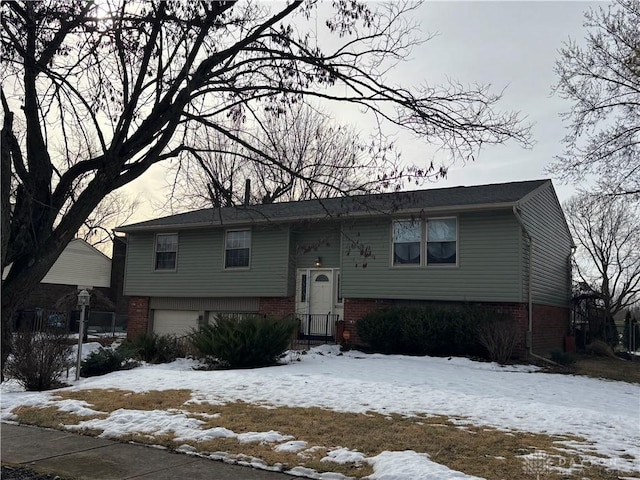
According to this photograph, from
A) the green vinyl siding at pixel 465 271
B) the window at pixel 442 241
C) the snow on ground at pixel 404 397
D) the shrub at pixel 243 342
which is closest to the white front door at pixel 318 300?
the green vinyl siding at pixel 465 271

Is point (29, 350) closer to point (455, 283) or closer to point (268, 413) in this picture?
point (268, 413)

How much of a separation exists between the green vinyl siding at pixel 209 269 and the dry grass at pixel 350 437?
10.1 metres

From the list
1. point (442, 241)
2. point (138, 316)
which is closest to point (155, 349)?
point (442, 241)

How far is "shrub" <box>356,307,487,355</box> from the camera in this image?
14.1 meters

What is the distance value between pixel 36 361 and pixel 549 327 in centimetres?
1437

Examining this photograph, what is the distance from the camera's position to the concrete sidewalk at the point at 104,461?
4.94 meters

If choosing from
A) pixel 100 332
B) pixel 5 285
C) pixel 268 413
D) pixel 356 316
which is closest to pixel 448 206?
pixel 356 316

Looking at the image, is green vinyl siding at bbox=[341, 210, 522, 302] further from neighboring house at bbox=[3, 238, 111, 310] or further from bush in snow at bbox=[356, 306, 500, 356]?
neighboring house at bbox=[3, 238, 111, 310]

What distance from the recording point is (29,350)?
9992mm

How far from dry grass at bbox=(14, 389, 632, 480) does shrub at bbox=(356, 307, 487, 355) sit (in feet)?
23.3

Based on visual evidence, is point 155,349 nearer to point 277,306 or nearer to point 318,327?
point 277,306

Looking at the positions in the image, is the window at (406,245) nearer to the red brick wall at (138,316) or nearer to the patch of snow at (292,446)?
the red brick wall at (138,316)

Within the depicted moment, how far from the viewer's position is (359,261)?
1673cm

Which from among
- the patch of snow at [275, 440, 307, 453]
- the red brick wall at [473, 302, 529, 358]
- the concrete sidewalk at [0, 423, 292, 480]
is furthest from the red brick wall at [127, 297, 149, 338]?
the patch of snow at [275, 440, 307, 453]
